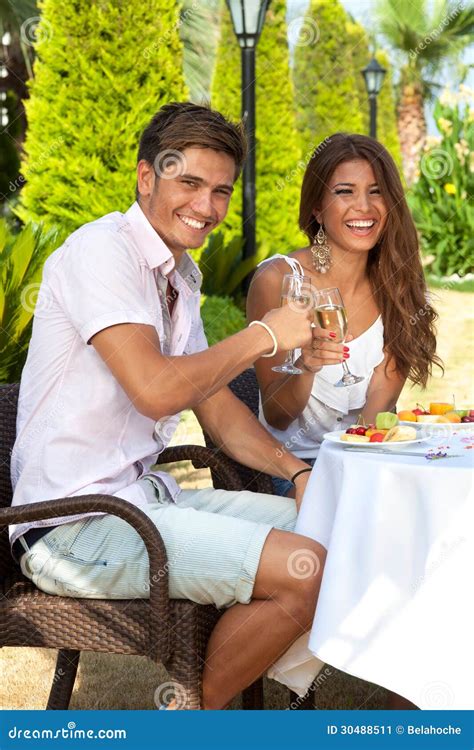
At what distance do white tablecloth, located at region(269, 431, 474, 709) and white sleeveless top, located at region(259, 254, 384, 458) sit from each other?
1174 mm

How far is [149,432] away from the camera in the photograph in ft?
9.89

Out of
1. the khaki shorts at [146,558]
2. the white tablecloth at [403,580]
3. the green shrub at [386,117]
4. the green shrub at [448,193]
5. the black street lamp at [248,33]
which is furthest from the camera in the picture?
the green shrub at [386,117]

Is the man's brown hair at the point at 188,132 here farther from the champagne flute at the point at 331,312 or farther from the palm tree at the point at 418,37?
the palm tree at the point at 418,37

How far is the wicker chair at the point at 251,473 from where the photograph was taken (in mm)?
3408

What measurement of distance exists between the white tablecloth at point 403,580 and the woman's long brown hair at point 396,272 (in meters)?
1.24

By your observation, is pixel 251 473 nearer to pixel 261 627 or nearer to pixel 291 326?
pixel 291 326

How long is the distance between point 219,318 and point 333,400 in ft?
20.2

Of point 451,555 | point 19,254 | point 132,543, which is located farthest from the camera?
point 19,254

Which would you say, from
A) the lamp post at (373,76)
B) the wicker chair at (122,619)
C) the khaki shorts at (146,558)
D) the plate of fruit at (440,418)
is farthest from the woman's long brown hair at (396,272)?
the lamp post at (373,76)

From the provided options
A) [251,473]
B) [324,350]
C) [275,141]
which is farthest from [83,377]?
[275,141]

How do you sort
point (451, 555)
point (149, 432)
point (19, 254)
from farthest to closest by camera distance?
point (19, 254), point (149, 432), point (451, 555)

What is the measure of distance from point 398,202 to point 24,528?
1927mm

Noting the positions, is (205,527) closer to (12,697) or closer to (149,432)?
(149,432)
